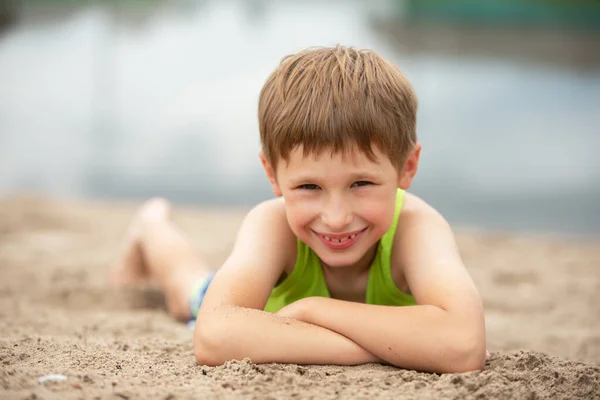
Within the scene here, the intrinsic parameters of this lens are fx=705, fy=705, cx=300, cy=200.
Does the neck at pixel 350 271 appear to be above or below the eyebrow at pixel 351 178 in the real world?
below

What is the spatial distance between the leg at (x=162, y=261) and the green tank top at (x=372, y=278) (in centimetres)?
113

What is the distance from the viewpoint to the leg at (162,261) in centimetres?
355

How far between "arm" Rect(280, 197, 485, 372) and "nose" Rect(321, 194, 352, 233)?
23 centimetres

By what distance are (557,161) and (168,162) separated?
5.15 m

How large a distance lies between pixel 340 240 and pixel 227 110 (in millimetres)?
8071

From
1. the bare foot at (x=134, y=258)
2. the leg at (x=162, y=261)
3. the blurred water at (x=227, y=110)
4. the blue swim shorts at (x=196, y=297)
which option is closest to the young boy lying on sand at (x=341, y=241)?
the blue swim shorts at (x=196, y=297)

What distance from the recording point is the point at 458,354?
1.96 metres

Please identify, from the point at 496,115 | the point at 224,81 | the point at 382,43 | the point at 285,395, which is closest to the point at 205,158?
the point at 224,81

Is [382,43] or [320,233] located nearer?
[320,233]

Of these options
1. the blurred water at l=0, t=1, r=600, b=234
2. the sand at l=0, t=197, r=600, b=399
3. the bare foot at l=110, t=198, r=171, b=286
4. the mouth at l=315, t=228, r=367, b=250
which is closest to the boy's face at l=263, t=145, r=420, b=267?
the mouth at l=315, t=228, r=367, b=250

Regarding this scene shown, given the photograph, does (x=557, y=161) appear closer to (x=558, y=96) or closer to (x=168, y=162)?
(x=558, y=96)

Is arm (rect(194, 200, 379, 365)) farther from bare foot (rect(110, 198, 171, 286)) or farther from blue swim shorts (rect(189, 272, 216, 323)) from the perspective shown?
bare foot (rect(110, 198, 171, 286))

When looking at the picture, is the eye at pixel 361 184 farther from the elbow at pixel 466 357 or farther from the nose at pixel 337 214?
the elbow at pixel 466 357

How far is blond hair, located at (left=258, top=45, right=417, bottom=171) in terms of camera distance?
2037 mm
